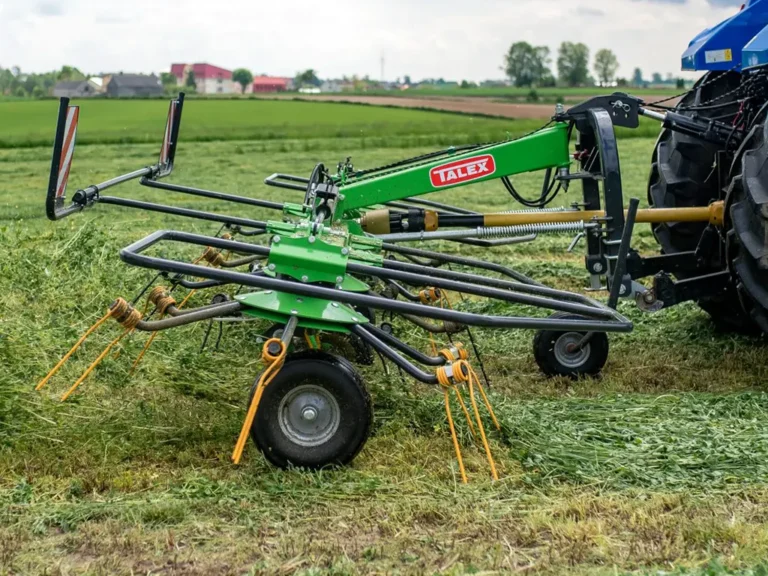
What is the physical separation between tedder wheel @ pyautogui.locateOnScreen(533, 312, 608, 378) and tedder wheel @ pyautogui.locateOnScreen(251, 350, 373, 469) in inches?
74.4

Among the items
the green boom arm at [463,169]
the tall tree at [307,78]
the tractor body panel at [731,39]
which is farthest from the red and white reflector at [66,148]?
the tall tree at [307,78]

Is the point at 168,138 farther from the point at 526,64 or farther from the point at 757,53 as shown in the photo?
the point at 526,64

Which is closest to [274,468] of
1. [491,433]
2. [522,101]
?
[491,433]

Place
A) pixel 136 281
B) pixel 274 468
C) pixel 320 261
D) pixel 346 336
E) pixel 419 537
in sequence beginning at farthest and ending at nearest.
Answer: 1. pixel 136 281
2. pixel 346 336
3. pixel 320 261
4. pixel 274 468
5. pixel 419 537

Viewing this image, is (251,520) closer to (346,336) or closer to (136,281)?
(346,336)

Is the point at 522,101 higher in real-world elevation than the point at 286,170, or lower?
higher

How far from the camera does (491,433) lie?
4.46 metres

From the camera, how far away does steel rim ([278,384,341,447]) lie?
4.11m

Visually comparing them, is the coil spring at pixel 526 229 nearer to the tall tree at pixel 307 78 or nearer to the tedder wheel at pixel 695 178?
the tedder wheel at pixel 695 178

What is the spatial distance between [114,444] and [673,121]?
3807 mm

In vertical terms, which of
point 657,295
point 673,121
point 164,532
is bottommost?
point 164,532

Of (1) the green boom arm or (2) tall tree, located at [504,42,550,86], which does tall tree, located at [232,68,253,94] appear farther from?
(1) the green boom arm

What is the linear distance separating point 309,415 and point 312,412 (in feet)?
0.06

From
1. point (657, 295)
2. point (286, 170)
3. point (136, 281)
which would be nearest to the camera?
point (657, 295)
